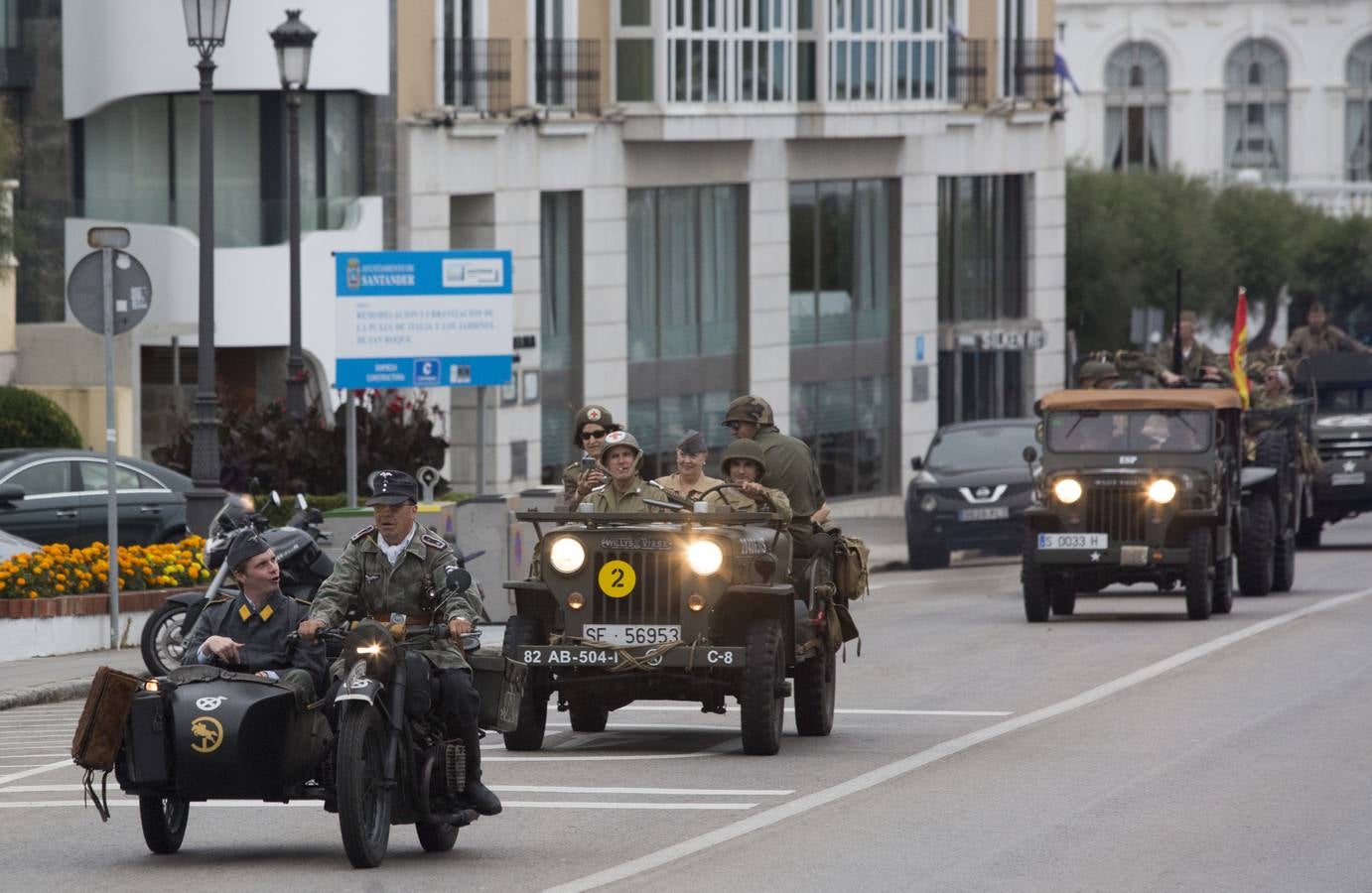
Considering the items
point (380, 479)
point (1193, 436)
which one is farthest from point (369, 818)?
point (1193, 436)

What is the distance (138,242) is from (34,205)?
2.03m

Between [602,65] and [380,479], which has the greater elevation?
[602,65]

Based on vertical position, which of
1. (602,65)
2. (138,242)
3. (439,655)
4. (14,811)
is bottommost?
(14,811)

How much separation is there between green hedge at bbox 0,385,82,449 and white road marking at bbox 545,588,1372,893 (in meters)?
15.9

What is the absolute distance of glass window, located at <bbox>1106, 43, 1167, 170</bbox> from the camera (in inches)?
4003

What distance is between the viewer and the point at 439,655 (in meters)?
11.8

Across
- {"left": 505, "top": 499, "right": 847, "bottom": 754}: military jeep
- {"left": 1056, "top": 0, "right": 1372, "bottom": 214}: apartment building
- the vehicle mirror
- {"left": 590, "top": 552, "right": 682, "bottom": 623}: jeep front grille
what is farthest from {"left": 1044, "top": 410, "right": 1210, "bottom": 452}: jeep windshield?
{"left": 1056, "top": 0, "right": 1372, "bottom": 214}: apartment building

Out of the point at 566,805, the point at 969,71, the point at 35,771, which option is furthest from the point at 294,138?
the point at 969,71

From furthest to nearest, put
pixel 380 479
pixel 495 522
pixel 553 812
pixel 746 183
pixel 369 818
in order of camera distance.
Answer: pixel 746 183
pixel 495 522
pixel 553 812
pixel 380 479
pixel 369 818

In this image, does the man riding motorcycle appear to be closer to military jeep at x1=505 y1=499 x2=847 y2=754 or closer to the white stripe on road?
the white stripe on road

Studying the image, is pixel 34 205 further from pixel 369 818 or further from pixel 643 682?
pixel 369 818

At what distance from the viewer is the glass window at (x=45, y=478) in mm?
27062

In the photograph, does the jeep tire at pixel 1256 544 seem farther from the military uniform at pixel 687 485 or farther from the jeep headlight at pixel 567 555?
the jeep headlight at pixel 567 555

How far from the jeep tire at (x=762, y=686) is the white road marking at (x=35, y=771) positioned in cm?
371
